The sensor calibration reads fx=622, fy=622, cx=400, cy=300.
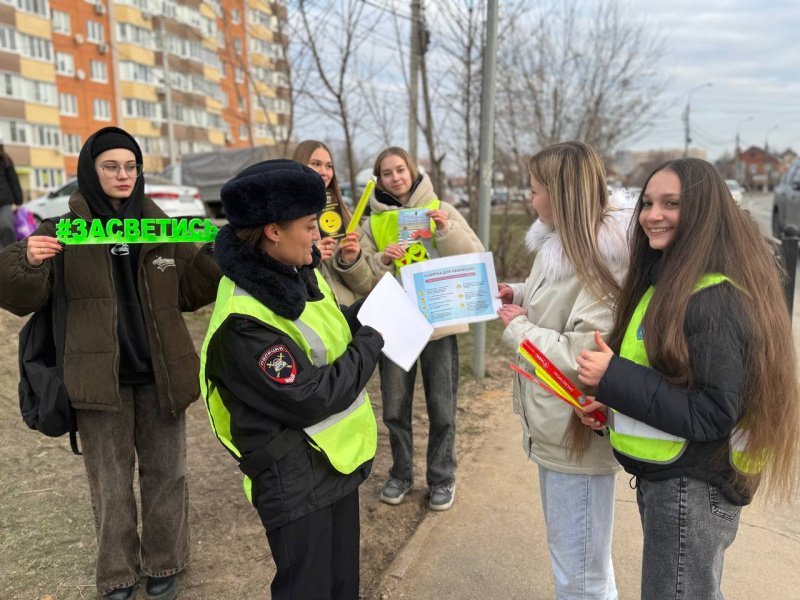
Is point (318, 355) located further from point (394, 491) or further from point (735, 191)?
point (735, 191)

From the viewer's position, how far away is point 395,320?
7.73 feet

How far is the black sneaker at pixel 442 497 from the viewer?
3.60 meters

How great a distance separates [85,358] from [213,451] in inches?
84.5

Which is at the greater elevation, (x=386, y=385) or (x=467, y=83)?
(x=467, y=83)

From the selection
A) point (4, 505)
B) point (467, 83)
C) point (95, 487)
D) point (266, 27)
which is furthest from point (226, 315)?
point (266, 27)

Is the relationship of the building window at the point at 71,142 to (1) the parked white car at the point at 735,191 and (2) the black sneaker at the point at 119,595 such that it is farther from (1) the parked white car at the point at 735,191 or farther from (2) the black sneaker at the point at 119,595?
(2) the black sneaker at the point at 119,595

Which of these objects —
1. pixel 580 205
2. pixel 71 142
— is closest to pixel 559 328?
pixel 580 205

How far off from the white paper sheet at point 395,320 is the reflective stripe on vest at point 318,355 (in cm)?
12

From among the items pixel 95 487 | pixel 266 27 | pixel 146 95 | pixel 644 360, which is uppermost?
pixel 146 95

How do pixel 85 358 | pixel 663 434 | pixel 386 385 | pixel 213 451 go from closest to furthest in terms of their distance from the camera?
pixel 663 434, pixel 85 358, pixel 386 385, pixel 213 451

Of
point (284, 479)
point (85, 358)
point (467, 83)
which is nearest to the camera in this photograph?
point (284, 479)

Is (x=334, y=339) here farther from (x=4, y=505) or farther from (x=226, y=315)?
(x=4, y=505)

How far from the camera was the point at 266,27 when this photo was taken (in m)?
8.99

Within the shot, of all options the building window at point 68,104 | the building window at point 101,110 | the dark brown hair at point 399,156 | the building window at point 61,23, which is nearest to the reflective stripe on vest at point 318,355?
the dark brown hair at point 399,156
